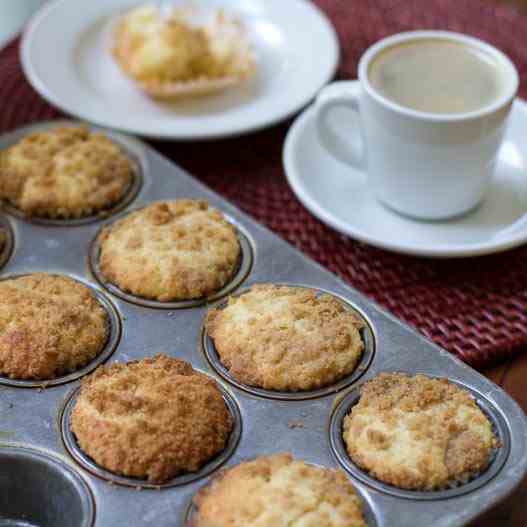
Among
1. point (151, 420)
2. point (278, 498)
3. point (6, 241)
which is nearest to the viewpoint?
point (278, 498)

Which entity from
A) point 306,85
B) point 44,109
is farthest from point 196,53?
point 44,109

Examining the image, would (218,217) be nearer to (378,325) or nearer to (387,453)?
(378,325)

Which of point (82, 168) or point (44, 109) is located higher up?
point (82, 168)

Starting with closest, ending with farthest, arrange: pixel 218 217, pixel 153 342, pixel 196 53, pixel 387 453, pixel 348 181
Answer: pixel 387 453, pixel 153 342, pixel 218 217, pixel 348 181, pixel 196 53

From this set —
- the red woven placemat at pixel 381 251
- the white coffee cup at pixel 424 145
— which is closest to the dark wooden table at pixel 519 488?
the red woven placemat at pixel 381 251

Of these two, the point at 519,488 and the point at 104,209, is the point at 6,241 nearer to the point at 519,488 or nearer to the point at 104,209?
the point at 104,209

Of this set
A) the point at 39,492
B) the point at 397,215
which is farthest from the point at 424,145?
the point at 39,492

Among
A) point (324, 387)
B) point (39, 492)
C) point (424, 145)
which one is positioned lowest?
point (39, 492)
